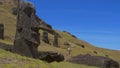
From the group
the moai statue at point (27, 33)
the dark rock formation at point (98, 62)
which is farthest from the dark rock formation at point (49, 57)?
the dark rock formation at point (98, 62)

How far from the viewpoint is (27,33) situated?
3459 cm

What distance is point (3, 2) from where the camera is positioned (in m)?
148

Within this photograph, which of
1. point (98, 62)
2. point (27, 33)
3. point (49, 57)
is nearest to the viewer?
point (49, 57)

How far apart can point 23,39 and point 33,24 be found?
1.75 metres

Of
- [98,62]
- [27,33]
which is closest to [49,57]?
[27,33]

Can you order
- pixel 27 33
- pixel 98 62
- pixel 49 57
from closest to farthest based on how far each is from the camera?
1. pixel 49 57
2. pixel 27 33
3. pixel 98 62

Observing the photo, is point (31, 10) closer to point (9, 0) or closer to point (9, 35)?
point (9, 35)

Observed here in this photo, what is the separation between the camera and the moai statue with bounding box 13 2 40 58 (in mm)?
34188

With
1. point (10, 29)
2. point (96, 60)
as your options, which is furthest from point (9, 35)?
point (96, 60)

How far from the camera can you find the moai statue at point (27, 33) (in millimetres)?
34188

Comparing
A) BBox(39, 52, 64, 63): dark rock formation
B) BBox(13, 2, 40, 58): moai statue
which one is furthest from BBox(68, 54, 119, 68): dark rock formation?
BBox(13, 2, 40, 58): moai statue

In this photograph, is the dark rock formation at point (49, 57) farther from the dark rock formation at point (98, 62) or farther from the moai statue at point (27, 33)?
the dark rock formation at point (98, 62)

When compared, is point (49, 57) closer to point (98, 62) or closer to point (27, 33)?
point (27, 33)

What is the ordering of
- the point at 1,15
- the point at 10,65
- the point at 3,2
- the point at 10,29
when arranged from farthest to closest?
the point at 3,2
the point at 1,15
the point at 10,29
the point at 10,65
